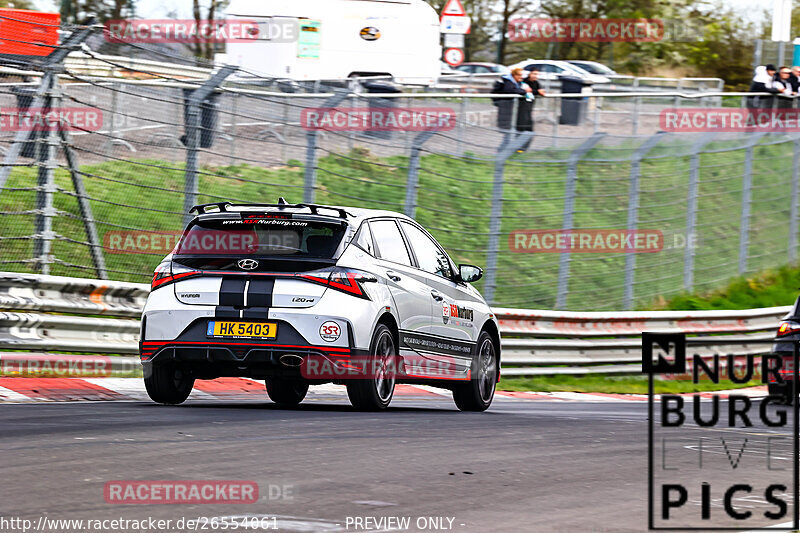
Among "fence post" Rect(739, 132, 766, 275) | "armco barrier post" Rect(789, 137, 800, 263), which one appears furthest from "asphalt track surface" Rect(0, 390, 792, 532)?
"armco barrier post" Rect(789, 137, 800, 263)

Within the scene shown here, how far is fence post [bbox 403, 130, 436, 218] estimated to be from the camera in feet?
54.4

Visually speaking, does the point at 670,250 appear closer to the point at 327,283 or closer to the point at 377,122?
the point at 377,122

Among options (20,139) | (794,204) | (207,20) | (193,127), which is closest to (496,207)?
(193,127)

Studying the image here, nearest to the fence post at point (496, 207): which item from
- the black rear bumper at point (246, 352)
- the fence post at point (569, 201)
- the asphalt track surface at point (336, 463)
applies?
the fence post at point (569, 201)

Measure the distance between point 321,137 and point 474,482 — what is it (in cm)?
878

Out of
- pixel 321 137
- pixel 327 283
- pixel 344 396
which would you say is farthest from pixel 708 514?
pixel 321 137

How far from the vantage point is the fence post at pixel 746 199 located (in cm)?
Answer: 2203

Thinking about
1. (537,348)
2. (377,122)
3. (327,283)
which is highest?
(377,122)

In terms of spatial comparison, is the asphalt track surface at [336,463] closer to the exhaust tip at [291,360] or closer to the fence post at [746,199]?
the exhaust tip at [291,360]

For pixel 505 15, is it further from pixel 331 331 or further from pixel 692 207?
pixel 331 331

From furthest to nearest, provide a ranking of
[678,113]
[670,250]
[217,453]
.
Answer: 1. [678,113]
2. [670,250]
3. [217,453]

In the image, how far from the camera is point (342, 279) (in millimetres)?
9852

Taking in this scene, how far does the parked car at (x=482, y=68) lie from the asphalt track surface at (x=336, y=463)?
3812cm

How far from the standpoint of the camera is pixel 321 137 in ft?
50.8
